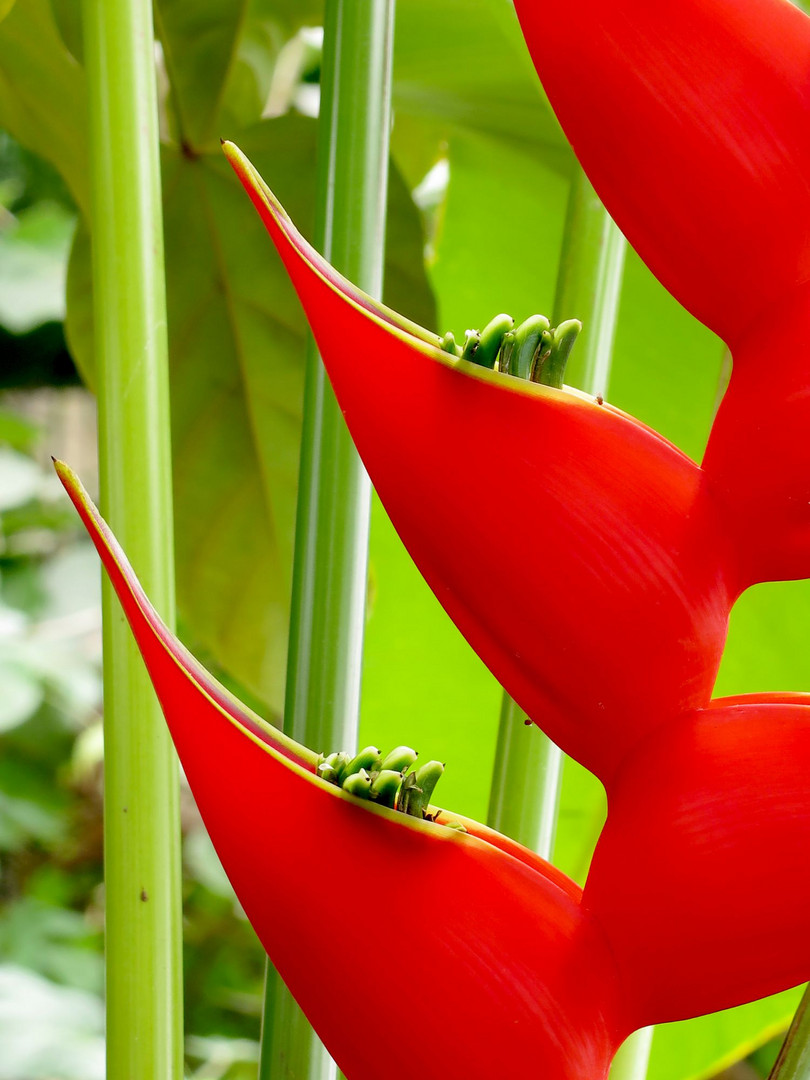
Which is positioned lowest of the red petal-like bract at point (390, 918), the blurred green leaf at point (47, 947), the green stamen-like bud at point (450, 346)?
the blurred green leaf at point (47, 947)

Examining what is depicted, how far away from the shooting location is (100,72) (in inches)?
8.7

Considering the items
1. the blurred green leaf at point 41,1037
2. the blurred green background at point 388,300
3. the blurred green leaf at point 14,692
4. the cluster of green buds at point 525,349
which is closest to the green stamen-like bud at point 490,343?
the cluster of green buds at point 525,349

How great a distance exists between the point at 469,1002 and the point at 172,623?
0.12 metres

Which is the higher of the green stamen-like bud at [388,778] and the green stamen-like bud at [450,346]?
the green stamen-like bud at [450,346]

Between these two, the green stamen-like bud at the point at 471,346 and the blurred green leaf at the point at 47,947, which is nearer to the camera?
the green stamen-like bud at the point at 471,346

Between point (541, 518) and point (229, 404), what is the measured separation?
298 millimetres

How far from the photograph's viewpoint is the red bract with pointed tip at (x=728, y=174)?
14cm

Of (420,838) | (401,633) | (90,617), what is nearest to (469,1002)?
(420,838)

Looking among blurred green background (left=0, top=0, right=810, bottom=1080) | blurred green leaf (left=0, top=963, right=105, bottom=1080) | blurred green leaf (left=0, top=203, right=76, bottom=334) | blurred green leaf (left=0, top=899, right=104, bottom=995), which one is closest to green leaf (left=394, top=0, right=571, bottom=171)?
blurred green background (left=0, top=0, right=810, bottom=1080)

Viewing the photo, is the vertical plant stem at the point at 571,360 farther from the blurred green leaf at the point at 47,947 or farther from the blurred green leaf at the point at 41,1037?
the blurred green leaf at the point at 47,947

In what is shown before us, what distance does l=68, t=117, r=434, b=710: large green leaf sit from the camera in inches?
16.0

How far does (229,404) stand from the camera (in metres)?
0.42

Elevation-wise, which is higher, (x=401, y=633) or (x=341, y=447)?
(x=341, y=447)

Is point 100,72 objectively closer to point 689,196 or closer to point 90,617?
point 689,196
